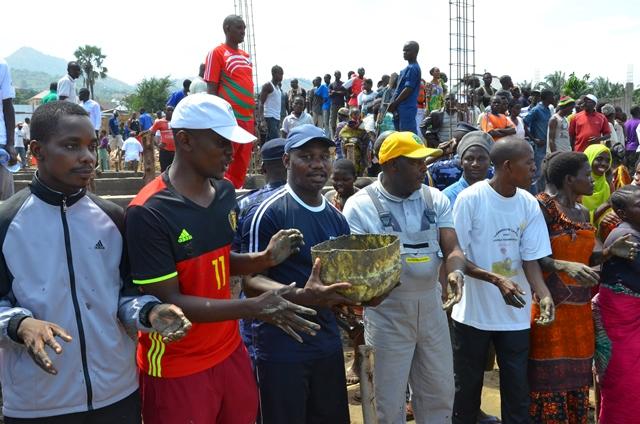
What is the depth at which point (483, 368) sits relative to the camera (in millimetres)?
3729

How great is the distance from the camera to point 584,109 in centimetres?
1005

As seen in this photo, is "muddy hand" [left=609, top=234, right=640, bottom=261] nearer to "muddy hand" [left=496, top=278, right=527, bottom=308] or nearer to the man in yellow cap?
"muddy hand" [left=496, top=278, right=527, bottom=308]

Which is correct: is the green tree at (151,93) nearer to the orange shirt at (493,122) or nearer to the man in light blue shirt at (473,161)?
the orange shirt at (493,122)

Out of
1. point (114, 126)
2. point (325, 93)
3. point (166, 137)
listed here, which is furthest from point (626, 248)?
point (114, 126)

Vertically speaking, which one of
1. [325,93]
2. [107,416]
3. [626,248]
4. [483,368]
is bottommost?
[483,368]

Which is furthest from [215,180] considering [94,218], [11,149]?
[11,149]

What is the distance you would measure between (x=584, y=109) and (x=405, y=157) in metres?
7.91

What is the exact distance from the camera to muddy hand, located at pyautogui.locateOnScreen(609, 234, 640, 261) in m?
3.57

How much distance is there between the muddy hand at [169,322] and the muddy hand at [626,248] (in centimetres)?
280

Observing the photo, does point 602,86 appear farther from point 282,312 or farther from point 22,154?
point 282,312

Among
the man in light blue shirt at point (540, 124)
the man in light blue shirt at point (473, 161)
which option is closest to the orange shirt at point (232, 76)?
the man in light blue shirt at point (473, 161)

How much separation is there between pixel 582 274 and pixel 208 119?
232 centimetres

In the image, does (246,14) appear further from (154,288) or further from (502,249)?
(154,288)

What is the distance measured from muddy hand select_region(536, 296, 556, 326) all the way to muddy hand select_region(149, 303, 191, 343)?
7.13ft
